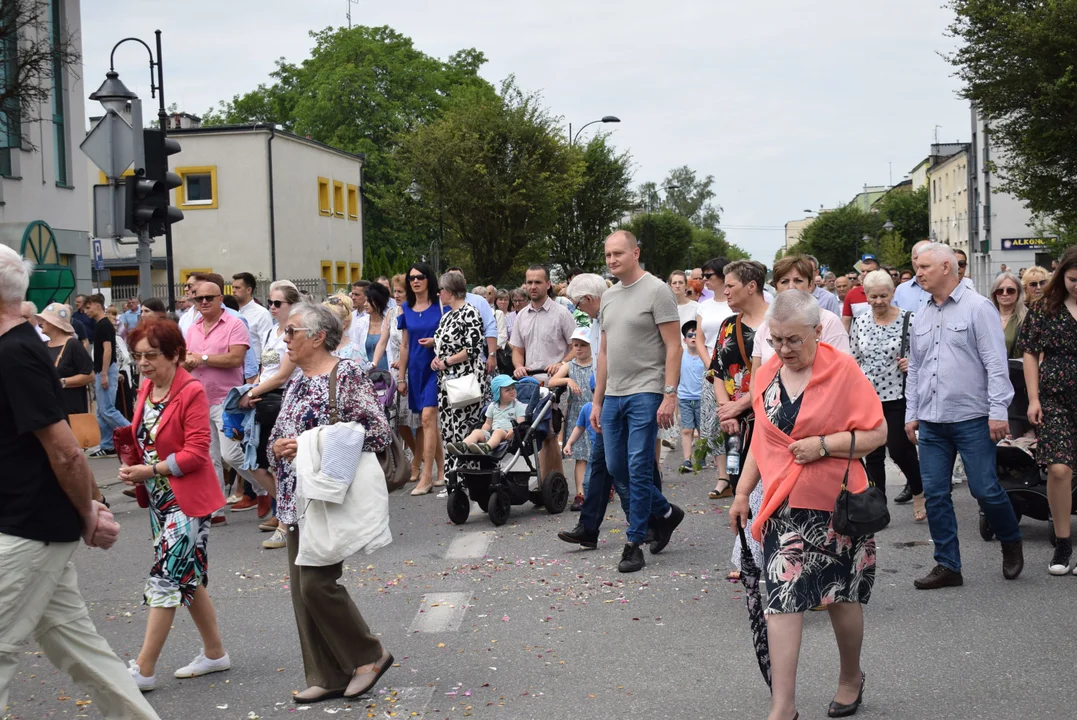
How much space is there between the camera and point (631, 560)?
800cm

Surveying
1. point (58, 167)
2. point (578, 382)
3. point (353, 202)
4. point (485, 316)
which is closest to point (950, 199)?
point (353, 202)

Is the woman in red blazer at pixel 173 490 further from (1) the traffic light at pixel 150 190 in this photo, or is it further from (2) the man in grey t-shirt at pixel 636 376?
(1) the traffic light at pixel 150 190

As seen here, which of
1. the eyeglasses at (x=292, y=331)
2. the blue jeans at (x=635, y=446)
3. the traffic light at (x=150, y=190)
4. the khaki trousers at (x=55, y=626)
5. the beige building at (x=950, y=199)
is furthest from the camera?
the beige building at (x=950, y=199)

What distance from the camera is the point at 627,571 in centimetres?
795

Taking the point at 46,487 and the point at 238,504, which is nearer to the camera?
the point at 46,487

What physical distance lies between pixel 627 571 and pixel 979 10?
21777mm

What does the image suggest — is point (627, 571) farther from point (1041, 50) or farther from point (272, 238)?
point (272, 238)

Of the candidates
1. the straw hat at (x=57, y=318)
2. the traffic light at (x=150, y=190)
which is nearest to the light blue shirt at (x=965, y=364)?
the straw hat at (x=57, y=318)

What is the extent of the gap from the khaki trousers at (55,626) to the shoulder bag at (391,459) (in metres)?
1.39

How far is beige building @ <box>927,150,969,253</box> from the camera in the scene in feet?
269

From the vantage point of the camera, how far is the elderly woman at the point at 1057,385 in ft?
23.7

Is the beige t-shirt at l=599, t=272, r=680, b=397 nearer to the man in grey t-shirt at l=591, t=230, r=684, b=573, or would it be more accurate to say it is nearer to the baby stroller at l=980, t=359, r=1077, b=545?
the man in grey t-shirt at l=591, t=230, r=684, b=573

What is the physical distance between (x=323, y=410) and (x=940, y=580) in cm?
384

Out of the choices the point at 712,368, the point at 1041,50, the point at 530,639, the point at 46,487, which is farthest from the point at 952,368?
the point at 1041,50
